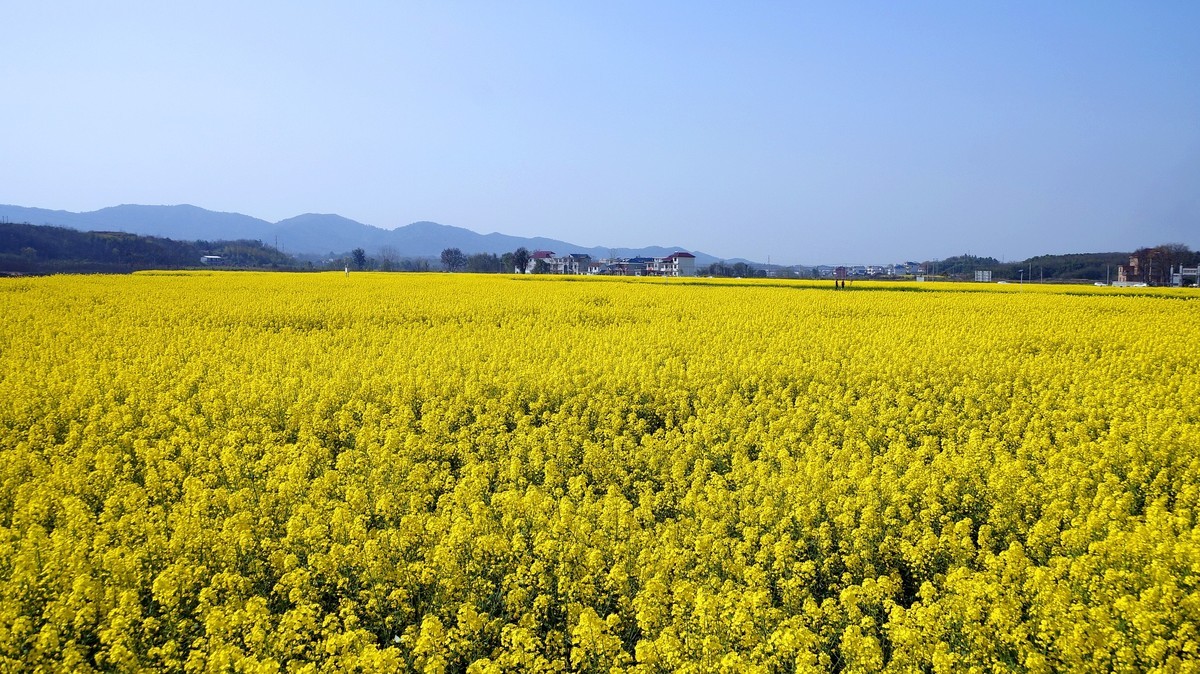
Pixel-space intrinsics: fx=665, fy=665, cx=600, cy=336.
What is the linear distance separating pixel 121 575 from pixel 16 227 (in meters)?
93.4

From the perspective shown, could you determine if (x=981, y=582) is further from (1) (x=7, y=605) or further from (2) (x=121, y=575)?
(1) (x=7, y=605)

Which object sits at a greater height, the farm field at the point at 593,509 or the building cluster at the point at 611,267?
the building cluster at the point at 611,267

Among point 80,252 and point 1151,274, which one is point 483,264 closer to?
point 80,252

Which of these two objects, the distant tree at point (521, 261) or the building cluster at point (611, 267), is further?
the building cluster at point (611, 267)

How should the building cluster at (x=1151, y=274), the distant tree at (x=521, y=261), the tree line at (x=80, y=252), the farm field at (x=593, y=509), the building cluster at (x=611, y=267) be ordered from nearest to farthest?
the farm field at (x=593, y=509) < the tree line at (x=80, y=252) < the building cluster at (x=1151, y=274) < the distant tree at (x=521, y=261) < the building cluster at (x=611, y=267)

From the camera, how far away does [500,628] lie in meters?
4.20

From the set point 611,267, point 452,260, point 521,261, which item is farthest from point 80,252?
point 611,267

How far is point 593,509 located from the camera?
544 cm

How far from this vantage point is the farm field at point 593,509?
12.3ft

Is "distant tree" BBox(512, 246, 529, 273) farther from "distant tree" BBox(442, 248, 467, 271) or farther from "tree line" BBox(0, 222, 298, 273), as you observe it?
"tree line" BBox(0, 222, 298, 273)

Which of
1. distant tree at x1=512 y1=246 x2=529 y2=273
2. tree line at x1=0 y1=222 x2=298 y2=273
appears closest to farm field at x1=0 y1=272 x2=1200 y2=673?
tree line at x1=0 y1=222 x2=298 y2=273

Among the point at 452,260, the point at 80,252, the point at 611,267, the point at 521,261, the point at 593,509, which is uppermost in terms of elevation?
the point at 452,260

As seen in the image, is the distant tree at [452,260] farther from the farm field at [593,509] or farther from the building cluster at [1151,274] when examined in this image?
the farm field at [593,509]

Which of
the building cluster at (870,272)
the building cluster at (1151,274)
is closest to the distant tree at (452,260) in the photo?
the building cluster at (870,272)
